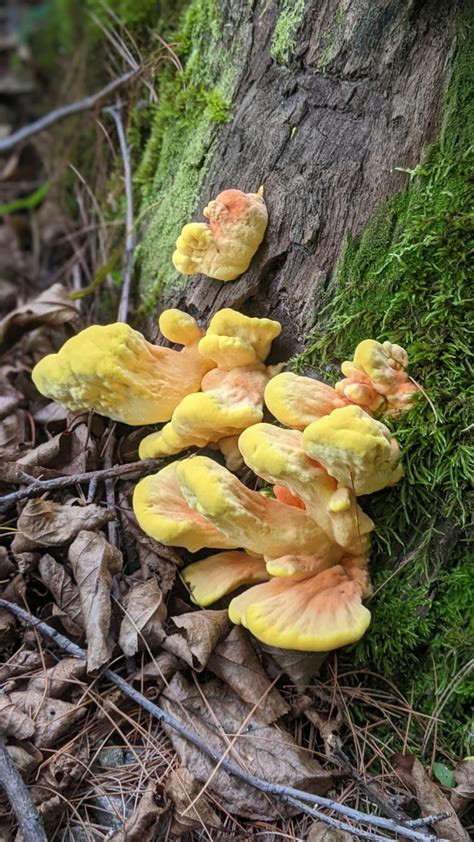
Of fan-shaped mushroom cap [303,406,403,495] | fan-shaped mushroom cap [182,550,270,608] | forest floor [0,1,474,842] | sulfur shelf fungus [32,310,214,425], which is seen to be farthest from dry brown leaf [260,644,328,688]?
sulfur shelf fungus [32,310,214,425]

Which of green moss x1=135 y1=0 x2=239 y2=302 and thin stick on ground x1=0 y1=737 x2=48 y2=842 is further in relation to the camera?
green moss x1=135 y1=0 x2=239 y2=302

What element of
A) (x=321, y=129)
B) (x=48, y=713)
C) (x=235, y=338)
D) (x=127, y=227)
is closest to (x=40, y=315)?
(x=127, y=227)

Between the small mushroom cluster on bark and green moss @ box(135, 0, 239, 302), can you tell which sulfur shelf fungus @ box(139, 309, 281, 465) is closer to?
the small mushroom cluster on bark

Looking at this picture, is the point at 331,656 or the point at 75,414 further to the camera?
the point at 75,414

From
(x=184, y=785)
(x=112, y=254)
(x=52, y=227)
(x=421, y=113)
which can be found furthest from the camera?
(x=52, y=227)

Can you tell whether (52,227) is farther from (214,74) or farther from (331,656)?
(331,656)

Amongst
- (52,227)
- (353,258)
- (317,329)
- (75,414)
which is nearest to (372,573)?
(317,329)
